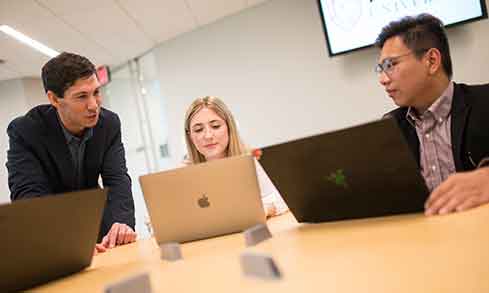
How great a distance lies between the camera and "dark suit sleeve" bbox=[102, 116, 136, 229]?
6.62ft

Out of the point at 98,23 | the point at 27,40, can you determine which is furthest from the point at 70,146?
the point at 27,40

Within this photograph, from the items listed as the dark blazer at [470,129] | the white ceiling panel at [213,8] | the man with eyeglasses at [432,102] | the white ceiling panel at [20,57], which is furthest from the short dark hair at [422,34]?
the white ceiling panel at [20,57]

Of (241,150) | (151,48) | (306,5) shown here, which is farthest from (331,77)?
(151,48)

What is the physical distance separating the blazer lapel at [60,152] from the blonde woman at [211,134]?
60cm

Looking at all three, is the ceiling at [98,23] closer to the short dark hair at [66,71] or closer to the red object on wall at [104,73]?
the red object on wall at [104,73]

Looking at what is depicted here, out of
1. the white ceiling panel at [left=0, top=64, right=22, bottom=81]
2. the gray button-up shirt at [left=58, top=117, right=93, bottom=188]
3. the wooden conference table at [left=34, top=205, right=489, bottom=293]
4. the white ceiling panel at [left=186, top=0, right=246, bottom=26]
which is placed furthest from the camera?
the white ceiling panel at [left=0, top=64, right=22, bottom=81]

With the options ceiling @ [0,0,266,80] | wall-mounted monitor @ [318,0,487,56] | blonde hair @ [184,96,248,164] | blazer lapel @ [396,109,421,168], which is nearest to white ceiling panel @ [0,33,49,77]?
ceiling @ [0,0,266,80]

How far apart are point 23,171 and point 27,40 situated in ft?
9.14

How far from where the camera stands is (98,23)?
4.17 m

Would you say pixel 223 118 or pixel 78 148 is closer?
pixel 78 148

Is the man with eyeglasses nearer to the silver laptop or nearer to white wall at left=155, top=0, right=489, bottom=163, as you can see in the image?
the silver laptop

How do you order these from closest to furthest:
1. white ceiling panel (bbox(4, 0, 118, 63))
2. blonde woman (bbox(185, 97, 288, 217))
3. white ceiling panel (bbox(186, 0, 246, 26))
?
1. blonde woman (bbox(185, 97, 288, 217))
2. white ceiling panel (bbox(4, 0, 118, 63))
3. white ceiling panel (bbox(186, 0, 246, 26))

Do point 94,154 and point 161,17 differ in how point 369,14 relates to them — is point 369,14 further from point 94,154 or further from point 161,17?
point 94,154

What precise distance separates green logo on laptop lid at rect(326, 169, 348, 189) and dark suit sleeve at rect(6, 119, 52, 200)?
4.64ft
